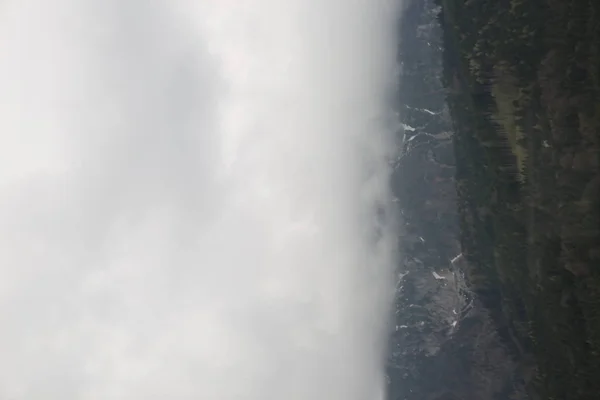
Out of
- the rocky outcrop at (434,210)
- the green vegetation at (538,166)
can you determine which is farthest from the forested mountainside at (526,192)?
the rocky outcrop at (434,210)

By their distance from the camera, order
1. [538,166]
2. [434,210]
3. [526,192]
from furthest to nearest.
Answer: [434,210]
[526,192]
[538,166]

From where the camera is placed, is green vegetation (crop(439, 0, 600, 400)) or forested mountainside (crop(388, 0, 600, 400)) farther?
forested mountainside (crop(388, 0, 600, 400))

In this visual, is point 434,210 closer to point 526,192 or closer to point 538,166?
point 526,192

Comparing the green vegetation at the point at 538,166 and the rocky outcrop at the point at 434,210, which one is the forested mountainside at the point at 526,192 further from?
the rocky outcrop at the point at 434,210

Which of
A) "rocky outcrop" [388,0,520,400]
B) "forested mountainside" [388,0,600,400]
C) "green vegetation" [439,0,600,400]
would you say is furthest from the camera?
"rocky outcrop" [388,0,520,400]

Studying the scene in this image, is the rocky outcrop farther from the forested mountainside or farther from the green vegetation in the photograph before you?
the green vegetation

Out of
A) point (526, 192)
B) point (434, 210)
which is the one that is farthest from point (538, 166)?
point (434, 210)

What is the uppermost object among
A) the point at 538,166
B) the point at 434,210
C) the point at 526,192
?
the point at 434,210

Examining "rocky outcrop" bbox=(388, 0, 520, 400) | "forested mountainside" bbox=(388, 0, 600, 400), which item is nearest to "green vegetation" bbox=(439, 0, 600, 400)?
"forested mountainside" bbox=(388, 0, 600, 400)

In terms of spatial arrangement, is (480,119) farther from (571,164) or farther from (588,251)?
(588,251)

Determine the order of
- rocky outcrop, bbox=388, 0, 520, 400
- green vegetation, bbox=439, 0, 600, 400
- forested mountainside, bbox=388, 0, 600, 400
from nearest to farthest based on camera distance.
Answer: green vegetation, bbox=439, 0, 600, 400
forested mountainside, bbox=388, 0, 600, 400
rocky outcrop, bbox=388, 0, 520, 400
